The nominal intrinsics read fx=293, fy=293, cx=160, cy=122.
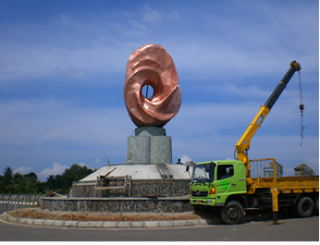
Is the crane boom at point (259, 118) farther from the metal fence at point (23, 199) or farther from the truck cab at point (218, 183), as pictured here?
the metal fence at point (23, 199)

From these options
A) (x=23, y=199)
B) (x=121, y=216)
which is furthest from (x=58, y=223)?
(x=23, y=199)

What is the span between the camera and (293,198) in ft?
46.4

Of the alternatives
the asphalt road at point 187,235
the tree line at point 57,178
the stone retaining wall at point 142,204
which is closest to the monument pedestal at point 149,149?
the stone retaining wall at point 142,204

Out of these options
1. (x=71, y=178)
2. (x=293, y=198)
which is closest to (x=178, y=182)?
(x=293, y=198)

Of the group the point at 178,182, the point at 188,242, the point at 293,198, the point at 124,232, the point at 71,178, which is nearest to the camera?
the point at 188,242

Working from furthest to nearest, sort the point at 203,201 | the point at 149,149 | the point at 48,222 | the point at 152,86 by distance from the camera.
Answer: the point at 152,86
the point at 149,149
the point at 48,222
the point at 203,201

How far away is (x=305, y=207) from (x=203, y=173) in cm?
555

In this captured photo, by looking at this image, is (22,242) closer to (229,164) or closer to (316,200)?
(229,164)

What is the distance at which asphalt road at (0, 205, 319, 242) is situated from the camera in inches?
366

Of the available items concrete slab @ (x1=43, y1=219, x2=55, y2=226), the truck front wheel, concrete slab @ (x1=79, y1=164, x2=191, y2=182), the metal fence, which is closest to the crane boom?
the truck front wheel

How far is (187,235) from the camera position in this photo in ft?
33.1

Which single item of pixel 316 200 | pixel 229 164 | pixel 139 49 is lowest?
pixel 316 200

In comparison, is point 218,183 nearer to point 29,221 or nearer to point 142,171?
point 142,171

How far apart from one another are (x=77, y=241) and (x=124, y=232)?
7.20ft
